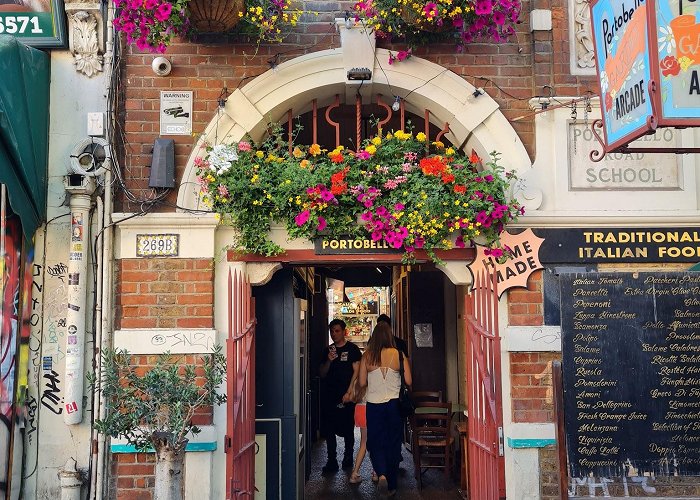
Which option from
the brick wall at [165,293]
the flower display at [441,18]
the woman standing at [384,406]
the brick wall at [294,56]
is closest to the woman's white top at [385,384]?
the woman standing at [384,406]

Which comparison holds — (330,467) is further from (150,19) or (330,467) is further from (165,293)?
(150,19)

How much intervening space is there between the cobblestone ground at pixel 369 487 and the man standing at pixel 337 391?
33 centimetres

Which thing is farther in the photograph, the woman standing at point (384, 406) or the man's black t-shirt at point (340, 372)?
the man's black t-shirt at point (340, 372)

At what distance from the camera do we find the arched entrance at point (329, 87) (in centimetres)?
630

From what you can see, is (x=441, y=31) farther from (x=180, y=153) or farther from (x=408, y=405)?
(x=408, y=405)

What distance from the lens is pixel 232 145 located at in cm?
610

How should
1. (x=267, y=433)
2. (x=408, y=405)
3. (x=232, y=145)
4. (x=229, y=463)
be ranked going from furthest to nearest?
(x=408, y=405)
(x=267, y=433)
(x=232, y=145)
(x=229, y=463)

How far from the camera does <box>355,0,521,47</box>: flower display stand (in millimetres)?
5875

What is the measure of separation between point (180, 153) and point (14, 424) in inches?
95.4

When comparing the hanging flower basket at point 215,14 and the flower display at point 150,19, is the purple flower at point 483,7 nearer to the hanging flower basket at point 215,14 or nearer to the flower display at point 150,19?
the hanging flower basket at point 215,14

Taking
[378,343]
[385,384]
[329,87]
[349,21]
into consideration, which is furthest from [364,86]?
[385,384]

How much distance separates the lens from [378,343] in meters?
8.39

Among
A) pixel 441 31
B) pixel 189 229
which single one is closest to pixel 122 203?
pixel 189 229

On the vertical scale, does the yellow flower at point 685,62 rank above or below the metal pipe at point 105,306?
above
